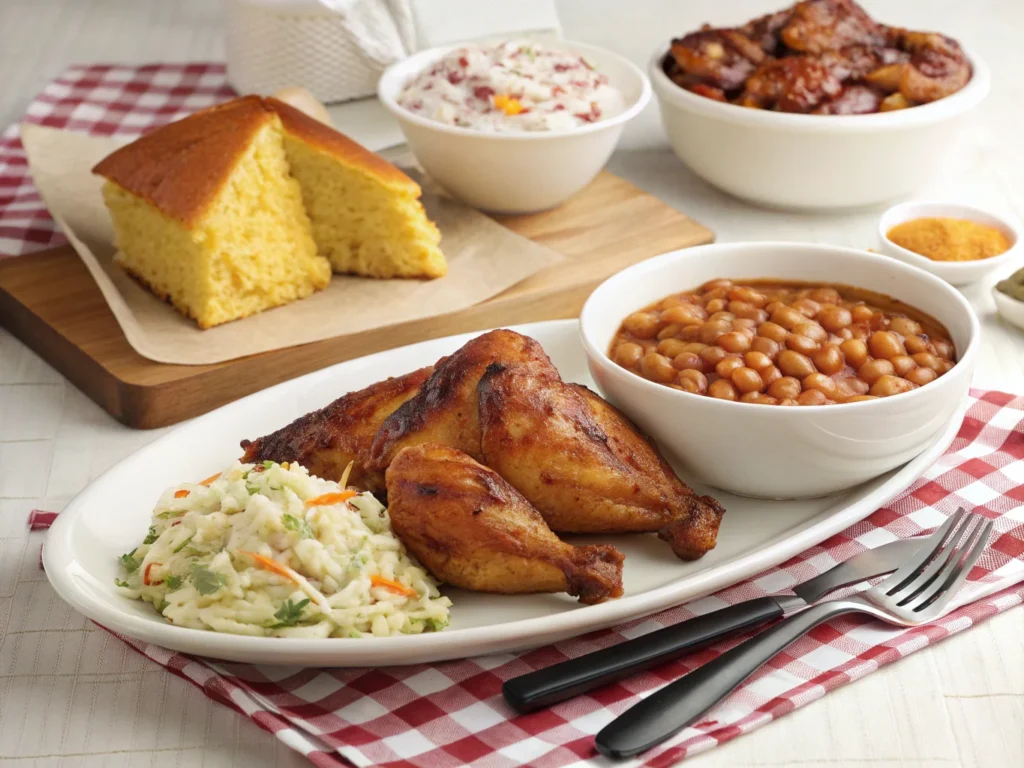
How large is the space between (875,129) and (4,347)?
2.98 m

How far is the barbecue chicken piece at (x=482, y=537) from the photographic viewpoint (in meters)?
2.53

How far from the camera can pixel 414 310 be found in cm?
407

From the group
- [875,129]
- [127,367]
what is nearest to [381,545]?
[127,367]

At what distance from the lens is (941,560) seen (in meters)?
2.76

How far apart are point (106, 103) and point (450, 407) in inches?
151

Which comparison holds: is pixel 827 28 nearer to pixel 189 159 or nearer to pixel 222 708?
pixel 189 159

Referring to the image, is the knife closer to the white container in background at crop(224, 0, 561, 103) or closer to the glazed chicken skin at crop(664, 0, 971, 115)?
the glazed chicken skin at crop(664, 0, 971, 115)

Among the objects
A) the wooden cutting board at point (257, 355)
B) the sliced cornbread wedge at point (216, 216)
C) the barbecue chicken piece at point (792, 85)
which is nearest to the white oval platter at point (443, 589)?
the wooden cutting board at point (257, 355)

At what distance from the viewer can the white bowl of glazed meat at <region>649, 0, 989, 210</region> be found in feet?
14.8

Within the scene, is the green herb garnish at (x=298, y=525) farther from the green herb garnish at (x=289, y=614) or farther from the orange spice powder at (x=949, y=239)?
the orange spice powder at (x=949, y=239)

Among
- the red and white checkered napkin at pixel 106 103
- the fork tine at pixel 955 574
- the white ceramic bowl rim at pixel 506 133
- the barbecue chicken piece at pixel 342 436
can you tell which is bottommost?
the red and white checkered napkin at pixel 106 103

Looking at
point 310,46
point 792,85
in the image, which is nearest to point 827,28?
point 792,85

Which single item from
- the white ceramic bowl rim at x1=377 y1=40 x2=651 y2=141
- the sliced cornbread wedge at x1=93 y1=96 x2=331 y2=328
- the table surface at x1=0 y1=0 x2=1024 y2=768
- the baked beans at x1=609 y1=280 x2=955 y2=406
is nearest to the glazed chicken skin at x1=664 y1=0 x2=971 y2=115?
the white ceramic bowl rim at x1=377 y1=40 x2=651 y2=141

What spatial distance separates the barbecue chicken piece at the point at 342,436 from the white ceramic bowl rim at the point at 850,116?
6.79 ft
